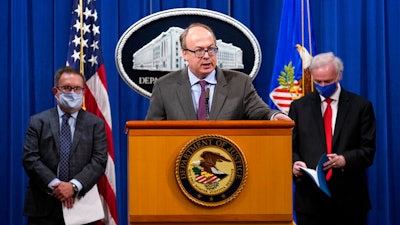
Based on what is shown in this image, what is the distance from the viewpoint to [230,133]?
2.12 meters

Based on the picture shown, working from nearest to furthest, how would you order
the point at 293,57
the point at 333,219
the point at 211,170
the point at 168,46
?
the point at 211,170 → the point at 333,219 → the point at 293,57 → the point at 168,46

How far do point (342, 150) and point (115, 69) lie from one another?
220cm

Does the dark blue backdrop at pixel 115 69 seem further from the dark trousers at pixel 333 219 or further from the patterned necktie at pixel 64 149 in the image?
the dark trousers at pixel 333 219

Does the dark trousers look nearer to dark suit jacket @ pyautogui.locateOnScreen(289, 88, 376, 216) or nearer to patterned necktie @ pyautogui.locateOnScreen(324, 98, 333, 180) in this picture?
dark suit jacket @ pyautogui.locateOnScreen(289, 88, 376, 216)

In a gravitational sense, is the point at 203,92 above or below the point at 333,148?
above

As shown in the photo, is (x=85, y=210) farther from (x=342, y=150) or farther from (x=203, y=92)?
(x=342, y=150)

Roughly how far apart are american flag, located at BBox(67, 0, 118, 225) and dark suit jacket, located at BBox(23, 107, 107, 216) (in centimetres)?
52

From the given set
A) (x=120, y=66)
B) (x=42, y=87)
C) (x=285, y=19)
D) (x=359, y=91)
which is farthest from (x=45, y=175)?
(x=359, y=91)

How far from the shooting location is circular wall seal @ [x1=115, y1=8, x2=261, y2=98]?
4422 mm

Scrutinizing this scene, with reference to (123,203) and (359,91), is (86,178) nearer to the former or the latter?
(123,203)

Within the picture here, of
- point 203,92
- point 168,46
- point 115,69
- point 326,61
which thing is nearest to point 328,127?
point 326,61

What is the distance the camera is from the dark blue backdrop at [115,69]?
4832 mm

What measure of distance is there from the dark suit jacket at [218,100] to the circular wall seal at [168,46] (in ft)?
5.85

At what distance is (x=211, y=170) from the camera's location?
82.5 inches
